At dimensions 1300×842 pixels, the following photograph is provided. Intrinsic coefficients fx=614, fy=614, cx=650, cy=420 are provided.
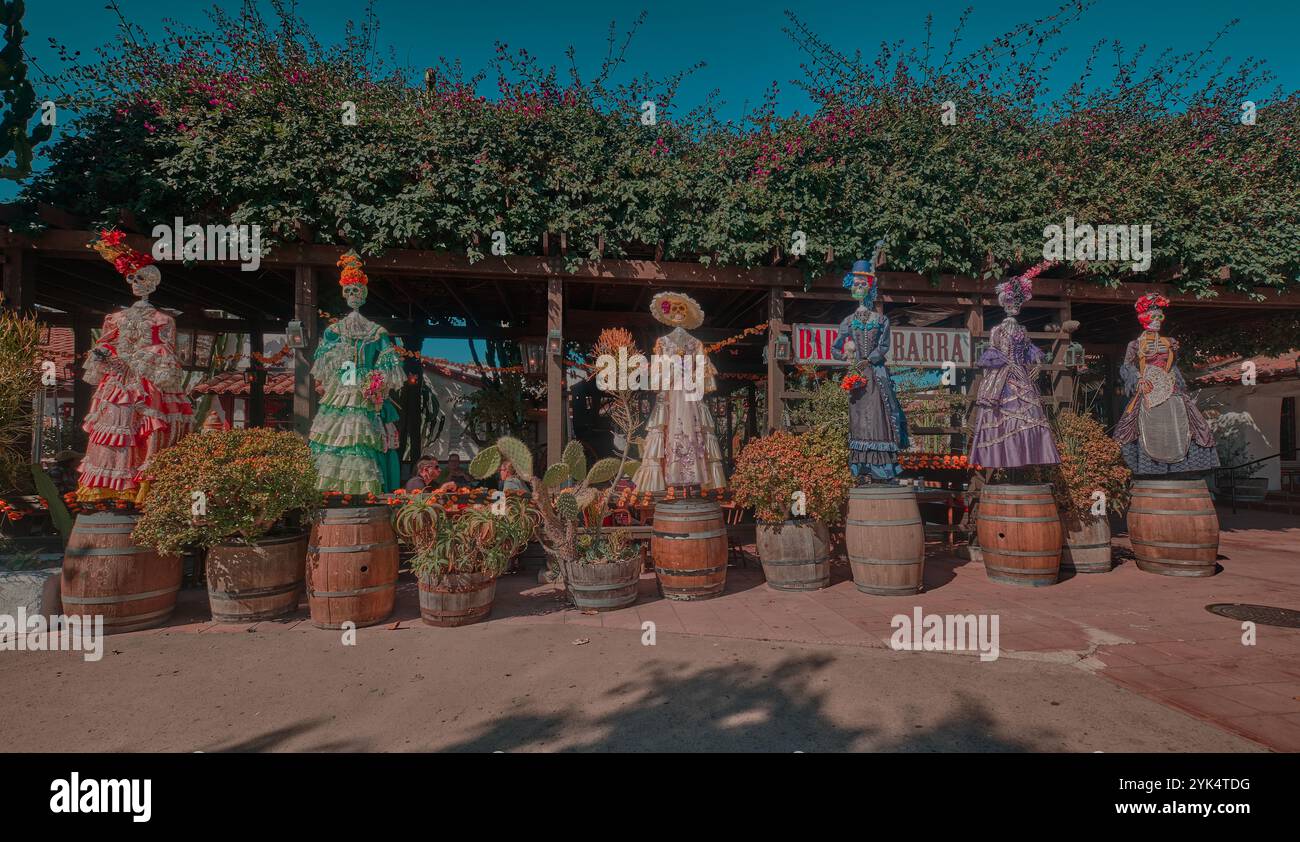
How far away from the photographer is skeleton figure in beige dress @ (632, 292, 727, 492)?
5.89 m

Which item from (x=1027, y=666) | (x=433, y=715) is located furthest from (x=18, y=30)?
(x=1027, y=666)

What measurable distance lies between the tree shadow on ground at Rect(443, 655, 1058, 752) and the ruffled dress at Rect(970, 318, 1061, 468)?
12.0ft

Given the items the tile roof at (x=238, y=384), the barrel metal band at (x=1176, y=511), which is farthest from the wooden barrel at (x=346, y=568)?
the tile roof at (x=238, y=384)

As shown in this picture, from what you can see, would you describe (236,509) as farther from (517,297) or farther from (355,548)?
(517,297)

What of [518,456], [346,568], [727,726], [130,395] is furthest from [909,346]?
[130,395]

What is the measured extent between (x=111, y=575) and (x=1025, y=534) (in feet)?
25.2

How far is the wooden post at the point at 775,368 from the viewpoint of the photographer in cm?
724

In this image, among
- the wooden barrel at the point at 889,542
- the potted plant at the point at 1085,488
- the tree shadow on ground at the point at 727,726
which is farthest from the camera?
the potted plant at the point at 1085,488

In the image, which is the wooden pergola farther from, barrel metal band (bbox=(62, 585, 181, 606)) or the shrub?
barrel metal band (bbox=(62, 585, 181, 606))

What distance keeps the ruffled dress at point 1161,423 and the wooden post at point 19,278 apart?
11478 millimetres

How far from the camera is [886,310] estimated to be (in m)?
8.81

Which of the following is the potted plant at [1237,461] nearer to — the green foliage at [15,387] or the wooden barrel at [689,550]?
the wooden barrel at [689,550]

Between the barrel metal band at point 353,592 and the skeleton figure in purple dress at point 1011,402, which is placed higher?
the skeleton figure in purple dress at point 1011,402

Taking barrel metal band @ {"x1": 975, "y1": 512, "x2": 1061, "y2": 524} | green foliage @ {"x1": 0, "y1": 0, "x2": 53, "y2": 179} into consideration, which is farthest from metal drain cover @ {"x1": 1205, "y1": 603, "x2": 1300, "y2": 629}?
green foliage @ {"x1": 0, "y1": 0, "x2": 53, "y2": 179}
